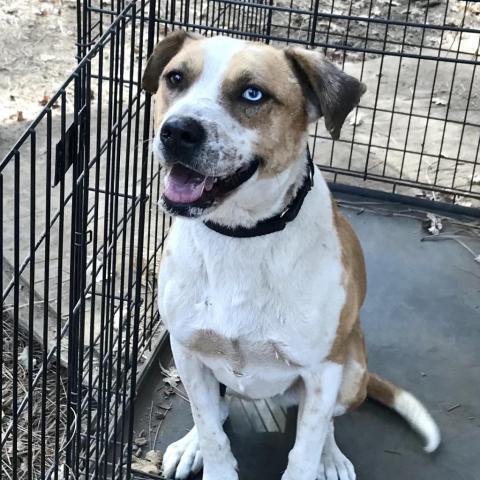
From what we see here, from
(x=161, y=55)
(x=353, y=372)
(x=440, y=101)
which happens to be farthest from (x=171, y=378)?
(x=440, y=101)

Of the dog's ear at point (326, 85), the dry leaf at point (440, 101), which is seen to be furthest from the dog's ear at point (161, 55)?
the dry leaf at point (440, 101)

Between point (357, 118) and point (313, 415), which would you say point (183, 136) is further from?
point (357, 118)

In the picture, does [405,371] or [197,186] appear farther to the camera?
[405,371]

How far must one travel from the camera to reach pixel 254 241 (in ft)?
8.22

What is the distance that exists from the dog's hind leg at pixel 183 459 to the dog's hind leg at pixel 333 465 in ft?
1.38

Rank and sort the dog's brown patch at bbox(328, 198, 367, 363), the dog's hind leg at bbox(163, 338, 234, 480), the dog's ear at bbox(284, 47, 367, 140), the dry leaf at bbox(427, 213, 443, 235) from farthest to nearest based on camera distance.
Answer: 1. the dry leaf at bbox(427, 213, 443, 235)
2. the dog's hind leg at bbox(163, 338, 234, 480)
3. the dog's brown patch at bbox(328, 198, 367, 363)
4. the dog's ear at bbox(284, 47, 367, 140)

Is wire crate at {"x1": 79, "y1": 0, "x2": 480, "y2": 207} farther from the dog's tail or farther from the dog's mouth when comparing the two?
the dog's mouth

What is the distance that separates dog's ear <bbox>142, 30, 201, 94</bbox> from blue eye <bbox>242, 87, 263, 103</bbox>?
388mm

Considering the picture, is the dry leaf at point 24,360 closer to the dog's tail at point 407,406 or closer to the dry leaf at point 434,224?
the dog's tail at point 407,406

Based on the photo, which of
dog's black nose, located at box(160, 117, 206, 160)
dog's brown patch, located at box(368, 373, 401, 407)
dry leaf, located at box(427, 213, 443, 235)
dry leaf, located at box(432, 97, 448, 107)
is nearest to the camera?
dog's black nose, located at box(160, 117, 206, 160)

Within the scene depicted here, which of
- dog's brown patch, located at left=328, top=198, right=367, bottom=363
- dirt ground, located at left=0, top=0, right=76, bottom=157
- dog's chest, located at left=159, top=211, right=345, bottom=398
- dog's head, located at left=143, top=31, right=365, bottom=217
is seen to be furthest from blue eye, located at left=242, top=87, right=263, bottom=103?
dirt ground, located at left=0, top=0, right=76, bottom=157

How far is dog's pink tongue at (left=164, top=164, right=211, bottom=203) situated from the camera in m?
2.26

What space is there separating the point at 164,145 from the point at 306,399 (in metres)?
0.98

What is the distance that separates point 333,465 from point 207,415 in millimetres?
524
